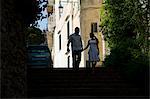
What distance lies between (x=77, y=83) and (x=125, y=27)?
23.7 ft

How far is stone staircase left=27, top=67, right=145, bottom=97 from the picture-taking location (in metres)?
13.8

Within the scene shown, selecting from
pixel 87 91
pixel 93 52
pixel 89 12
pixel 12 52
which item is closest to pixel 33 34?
pixel 93 52

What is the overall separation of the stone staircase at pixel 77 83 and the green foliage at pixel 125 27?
272 cm

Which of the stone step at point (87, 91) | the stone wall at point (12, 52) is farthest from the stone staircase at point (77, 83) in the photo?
the stone wall at point (12, 52)

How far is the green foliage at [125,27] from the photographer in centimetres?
1934

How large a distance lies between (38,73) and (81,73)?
1332mm

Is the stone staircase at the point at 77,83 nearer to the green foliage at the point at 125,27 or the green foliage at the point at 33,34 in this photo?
the green foliage at the point at 33,34

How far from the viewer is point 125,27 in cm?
2134

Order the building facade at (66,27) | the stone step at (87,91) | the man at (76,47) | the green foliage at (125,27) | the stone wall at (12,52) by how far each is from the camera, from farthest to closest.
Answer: the building facade at (66,27)
the green foliage at (125,27)
the man at (76,47)
the stone step at (87,91)
the stone wall at (12,52)

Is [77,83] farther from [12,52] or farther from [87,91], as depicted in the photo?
[12,52]

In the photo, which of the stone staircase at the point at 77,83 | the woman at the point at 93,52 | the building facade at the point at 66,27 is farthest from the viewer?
the building facade at the point at 66,27

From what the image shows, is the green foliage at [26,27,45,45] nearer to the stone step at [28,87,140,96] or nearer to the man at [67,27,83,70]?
the man at [67,27,83,70]

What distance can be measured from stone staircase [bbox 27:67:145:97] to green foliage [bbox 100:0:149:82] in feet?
8.94

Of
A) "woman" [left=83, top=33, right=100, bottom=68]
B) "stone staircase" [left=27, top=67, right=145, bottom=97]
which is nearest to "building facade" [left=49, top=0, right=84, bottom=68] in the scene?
"woman" [left=83, top=33, right=100, bottom=68]
